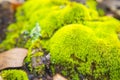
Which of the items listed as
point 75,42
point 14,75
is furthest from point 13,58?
point 75,42

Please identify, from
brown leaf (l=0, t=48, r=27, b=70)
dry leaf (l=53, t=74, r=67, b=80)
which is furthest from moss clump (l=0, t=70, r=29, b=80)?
dry leaf (l=53, t=74, r=67, b=80)

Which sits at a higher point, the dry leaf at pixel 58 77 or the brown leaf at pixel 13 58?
the brown leaf at pixel 13 58

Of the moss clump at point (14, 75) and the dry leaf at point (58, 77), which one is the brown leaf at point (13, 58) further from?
the dry leaf at point (58, 77)

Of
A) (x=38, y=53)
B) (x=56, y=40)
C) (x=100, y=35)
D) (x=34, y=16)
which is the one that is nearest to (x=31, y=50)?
(x=38, y=53)

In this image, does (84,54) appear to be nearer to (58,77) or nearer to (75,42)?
(75,42)

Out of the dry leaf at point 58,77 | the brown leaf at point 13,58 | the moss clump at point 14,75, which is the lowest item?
the dry leaf at point 58,77

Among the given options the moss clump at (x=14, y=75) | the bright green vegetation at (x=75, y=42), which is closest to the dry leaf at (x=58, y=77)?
the bright green vegetation at (x=75, y=42)

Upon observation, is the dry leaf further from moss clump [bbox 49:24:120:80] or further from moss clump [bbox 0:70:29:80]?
moss clump [bbox 0:70:29:80]

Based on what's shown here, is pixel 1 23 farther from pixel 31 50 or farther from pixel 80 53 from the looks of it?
pixel 80 53
